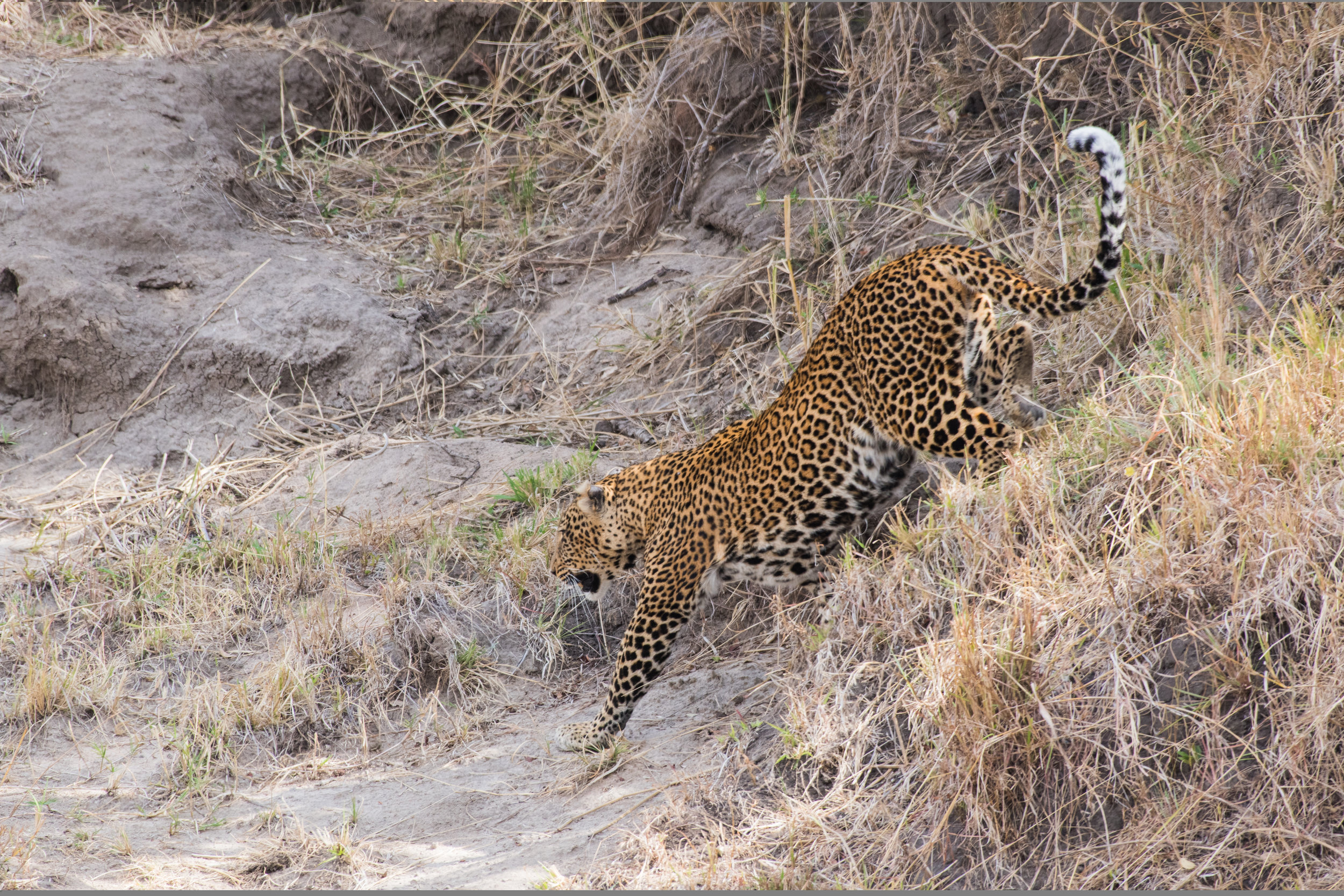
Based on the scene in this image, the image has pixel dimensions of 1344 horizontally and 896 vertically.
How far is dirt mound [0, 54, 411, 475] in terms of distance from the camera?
828cm

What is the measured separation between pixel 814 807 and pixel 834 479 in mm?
1568

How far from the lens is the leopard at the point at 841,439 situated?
5098 millimetres

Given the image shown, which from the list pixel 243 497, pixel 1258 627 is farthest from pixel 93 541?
pixel 1258 627

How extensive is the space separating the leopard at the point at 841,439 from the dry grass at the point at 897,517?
0.89 ft

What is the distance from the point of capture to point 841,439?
5.43 meters

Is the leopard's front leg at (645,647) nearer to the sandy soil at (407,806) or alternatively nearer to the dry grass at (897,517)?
the sandy soil at (407,806)

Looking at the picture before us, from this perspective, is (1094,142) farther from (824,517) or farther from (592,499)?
(592,499)

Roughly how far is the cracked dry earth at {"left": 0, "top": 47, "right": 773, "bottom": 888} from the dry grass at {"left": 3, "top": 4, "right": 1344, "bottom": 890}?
21 centimetres

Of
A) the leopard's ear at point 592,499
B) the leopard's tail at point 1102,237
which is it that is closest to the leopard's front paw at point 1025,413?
the leopard's tail at point 1102,237

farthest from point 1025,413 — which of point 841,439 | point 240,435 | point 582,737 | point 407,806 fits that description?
point 240,435

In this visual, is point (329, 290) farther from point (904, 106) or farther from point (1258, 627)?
point (1258, 627)

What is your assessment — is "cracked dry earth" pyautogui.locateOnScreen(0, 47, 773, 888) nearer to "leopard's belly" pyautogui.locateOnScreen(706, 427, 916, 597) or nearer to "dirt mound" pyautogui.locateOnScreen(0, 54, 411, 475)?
"dirt mound" pyautogui.locateOnScreen(0, 54, 411, 475)

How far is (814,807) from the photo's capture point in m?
4.38

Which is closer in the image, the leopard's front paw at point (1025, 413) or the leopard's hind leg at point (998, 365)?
the leopard's hind leg at point (998, 365)
